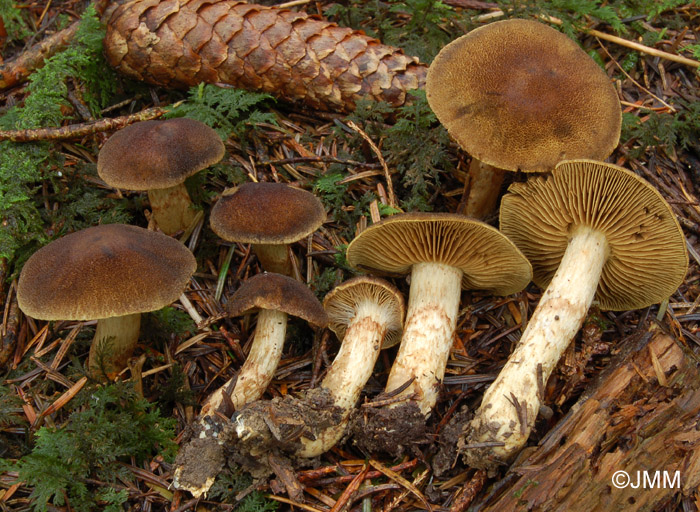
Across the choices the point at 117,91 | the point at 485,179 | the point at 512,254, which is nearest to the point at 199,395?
the point at 512,254

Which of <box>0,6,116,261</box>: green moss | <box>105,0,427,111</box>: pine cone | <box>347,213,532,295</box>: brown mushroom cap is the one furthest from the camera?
<box>105,0,427,111</box>: pine cone

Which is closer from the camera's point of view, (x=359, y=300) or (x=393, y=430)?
(x=393, y=430)

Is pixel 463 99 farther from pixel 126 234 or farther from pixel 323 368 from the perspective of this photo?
pixel 126 234

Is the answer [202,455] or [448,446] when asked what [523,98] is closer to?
[448,446]

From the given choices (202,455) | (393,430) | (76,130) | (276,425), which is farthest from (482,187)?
(76,130)

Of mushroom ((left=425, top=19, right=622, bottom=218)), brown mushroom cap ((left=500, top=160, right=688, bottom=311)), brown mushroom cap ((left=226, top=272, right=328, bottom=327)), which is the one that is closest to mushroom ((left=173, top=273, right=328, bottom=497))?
brown mushroom cap ((left=226, top=272, right=328, bottom=327))

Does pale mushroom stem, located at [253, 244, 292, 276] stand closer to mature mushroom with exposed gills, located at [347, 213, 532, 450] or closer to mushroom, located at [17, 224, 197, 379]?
mature mushroom with exposed gills, located at [347, 213, 532, 450]
